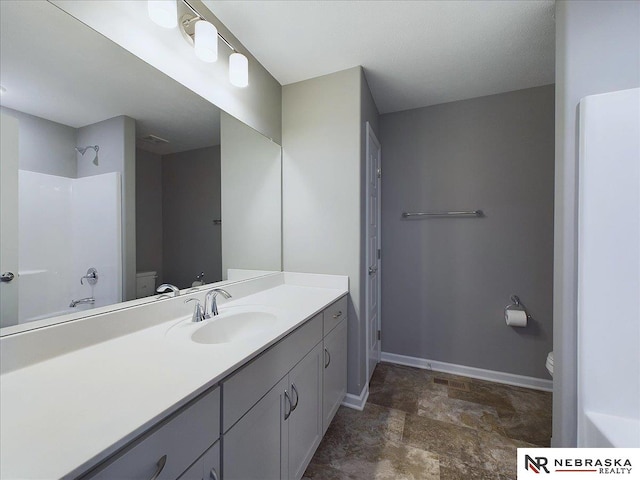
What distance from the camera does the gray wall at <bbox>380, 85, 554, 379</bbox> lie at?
2.06 m

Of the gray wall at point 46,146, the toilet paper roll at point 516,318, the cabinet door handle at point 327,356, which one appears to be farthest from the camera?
the toilet paper roll at point 516,318

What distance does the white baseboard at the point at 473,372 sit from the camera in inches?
81.0

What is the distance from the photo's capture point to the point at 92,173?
3.06ft

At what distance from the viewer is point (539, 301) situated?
6.71 feet

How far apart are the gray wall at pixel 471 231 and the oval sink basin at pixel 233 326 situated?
1551 millimetres

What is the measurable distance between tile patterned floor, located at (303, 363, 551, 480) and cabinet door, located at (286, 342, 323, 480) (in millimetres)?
200

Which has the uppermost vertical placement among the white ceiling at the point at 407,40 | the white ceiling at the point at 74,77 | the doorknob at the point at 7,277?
the white ceiling at the point at 407,40

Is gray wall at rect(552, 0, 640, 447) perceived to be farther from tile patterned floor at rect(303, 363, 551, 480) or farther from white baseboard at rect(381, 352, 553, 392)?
white baseboard at rect(381, 352, 553, 392)

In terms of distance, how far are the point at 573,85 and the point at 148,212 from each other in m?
2.00

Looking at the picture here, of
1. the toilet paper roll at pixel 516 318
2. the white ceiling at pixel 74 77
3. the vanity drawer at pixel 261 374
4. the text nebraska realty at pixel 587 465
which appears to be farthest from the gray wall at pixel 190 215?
the toilet paper roll at pixel 516 318

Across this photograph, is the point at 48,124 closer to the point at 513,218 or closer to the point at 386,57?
the point at 386,57

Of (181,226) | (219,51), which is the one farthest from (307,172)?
(181,226)

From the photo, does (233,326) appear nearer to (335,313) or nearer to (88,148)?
(335,313)

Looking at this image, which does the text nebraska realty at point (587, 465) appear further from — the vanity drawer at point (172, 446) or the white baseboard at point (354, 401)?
the vanity drawer at point (172, 446)
